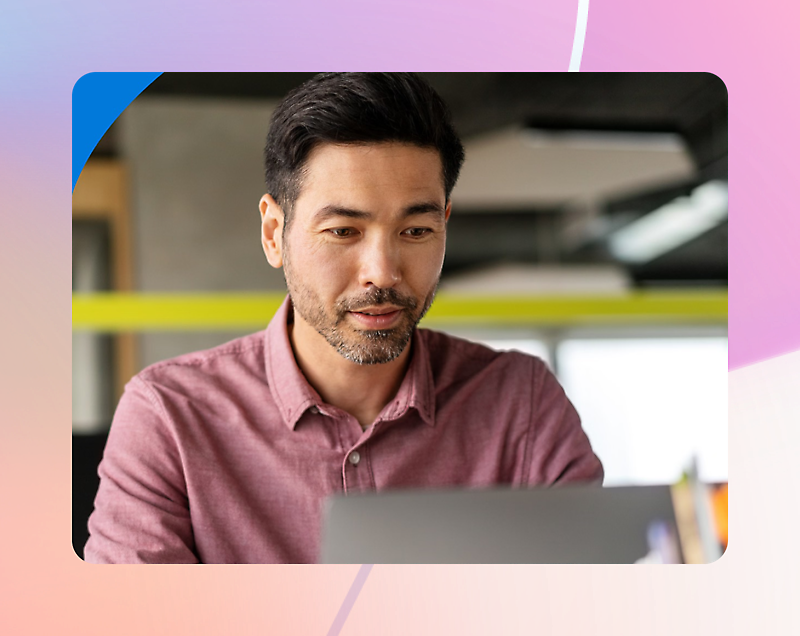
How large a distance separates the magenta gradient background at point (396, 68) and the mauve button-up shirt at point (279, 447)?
0.05 meters

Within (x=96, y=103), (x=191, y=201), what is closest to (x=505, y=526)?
(x=191, y=201)

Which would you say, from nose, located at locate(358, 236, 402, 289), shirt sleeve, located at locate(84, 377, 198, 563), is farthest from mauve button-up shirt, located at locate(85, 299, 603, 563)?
nose, located at locate(358, 236, 402, 289)

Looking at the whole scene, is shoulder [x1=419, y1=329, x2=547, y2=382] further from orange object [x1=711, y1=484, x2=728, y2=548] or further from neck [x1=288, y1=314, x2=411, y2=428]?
orange object [x1=711, y1=484, x2=728, y2=548]

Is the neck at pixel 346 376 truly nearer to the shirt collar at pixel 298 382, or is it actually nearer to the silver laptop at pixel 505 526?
the shirt collar at pixel 298 382

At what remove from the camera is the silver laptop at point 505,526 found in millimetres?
1028

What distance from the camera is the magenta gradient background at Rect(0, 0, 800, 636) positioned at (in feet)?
3.32

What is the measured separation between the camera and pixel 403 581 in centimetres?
102

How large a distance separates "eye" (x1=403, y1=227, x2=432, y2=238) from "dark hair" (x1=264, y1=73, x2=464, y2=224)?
53 mm

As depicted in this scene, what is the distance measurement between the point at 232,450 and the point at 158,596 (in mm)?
201

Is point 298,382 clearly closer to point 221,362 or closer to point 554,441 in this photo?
point 221,362

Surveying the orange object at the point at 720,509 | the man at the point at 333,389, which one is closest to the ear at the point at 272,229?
the man at the point at 333,389

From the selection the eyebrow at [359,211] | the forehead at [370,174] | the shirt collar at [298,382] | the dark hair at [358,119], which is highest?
the dark hair at [358,119]
